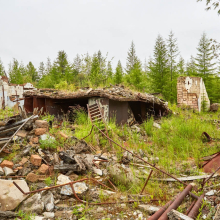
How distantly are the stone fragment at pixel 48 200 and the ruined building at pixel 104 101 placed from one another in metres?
3.77

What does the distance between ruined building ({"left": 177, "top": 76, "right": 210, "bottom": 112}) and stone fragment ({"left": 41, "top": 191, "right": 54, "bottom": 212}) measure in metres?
10.8

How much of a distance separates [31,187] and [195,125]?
534 centimetres

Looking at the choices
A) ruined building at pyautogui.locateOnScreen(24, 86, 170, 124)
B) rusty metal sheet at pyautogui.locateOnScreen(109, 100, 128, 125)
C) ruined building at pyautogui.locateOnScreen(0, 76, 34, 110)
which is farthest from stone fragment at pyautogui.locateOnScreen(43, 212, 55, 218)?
ruined building at pyautogui.locateOnScreen(0, 76, 34, 110)

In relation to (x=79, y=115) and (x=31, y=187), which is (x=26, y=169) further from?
(x=79, y=115)

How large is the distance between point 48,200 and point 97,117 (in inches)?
151

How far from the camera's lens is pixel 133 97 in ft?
24.7

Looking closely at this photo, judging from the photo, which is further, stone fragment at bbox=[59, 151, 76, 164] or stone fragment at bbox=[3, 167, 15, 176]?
stone fragment at bbox=[59, 151, 76, 164]

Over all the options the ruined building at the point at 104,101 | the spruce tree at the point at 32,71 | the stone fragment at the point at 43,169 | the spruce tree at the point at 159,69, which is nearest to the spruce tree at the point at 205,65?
the spruce tree at the point at 159,69

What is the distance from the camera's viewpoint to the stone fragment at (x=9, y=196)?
7.89 feet

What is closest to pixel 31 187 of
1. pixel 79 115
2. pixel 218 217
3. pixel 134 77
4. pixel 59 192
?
pixel 59 192

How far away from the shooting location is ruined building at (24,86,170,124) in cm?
672

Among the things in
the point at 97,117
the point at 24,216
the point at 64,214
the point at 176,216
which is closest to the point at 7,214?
the point at 24,216

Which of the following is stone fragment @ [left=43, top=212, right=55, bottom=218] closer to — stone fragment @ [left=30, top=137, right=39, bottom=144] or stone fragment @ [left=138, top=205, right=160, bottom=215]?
stone fragment @ [left=138, top=205, right=160, bottom=215]

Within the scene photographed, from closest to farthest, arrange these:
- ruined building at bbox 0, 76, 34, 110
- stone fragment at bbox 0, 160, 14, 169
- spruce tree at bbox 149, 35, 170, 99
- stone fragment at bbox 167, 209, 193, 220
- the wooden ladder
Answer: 1. stone fragment at bbox 167, 209, 193, 220
2. stone fragment at bbox 0, 160, 14, 169
3. the wooden ladder
4. ruined building at bbox 0, 76, 34, 110
5. spruce tree at bbox 149, 35, 170, 99
